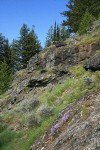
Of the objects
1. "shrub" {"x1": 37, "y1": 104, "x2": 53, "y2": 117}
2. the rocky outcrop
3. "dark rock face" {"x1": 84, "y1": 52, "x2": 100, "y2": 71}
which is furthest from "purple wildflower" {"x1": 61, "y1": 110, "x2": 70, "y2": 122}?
the rocky outcrop

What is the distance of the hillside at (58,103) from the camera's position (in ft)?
32.7

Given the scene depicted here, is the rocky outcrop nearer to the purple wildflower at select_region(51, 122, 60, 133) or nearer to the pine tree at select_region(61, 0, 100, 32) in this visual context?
the purple wildflower at select_region(51, 122, 60, 133)

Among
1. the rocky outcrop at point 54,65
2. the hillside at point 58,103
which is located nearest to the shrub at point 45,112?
the hillside at point 58,103

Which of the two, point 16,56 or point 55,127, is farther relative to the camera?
point 16,56

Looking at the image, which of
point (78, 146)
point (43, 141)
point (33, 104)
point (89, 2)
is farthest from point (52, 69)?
point (89, 2)

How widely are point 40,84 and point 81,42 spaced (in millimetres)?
5746

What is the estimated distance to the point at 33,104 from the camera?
18625mm

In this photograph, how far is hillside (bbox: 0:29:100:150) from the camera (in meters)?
9.96

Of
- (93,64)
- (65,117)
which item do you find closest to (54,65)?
(93,64)

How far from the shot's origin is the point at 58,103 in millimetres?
17969

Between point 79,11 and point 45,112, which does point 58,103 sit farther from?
point 79,11

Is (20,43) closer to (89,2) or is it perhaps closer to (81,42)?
(89,2)

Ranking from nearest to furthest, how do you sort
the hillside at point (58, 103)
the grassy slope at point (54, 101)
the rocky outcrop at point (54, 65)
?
the hillside at point (58, 103) < the grassy slope at point (54, 101) < the rocky outcrop at point (54, 65)

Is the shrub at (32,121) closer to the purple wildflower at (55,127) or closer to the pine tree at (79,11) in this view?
the purple wildflower at (55,127)
